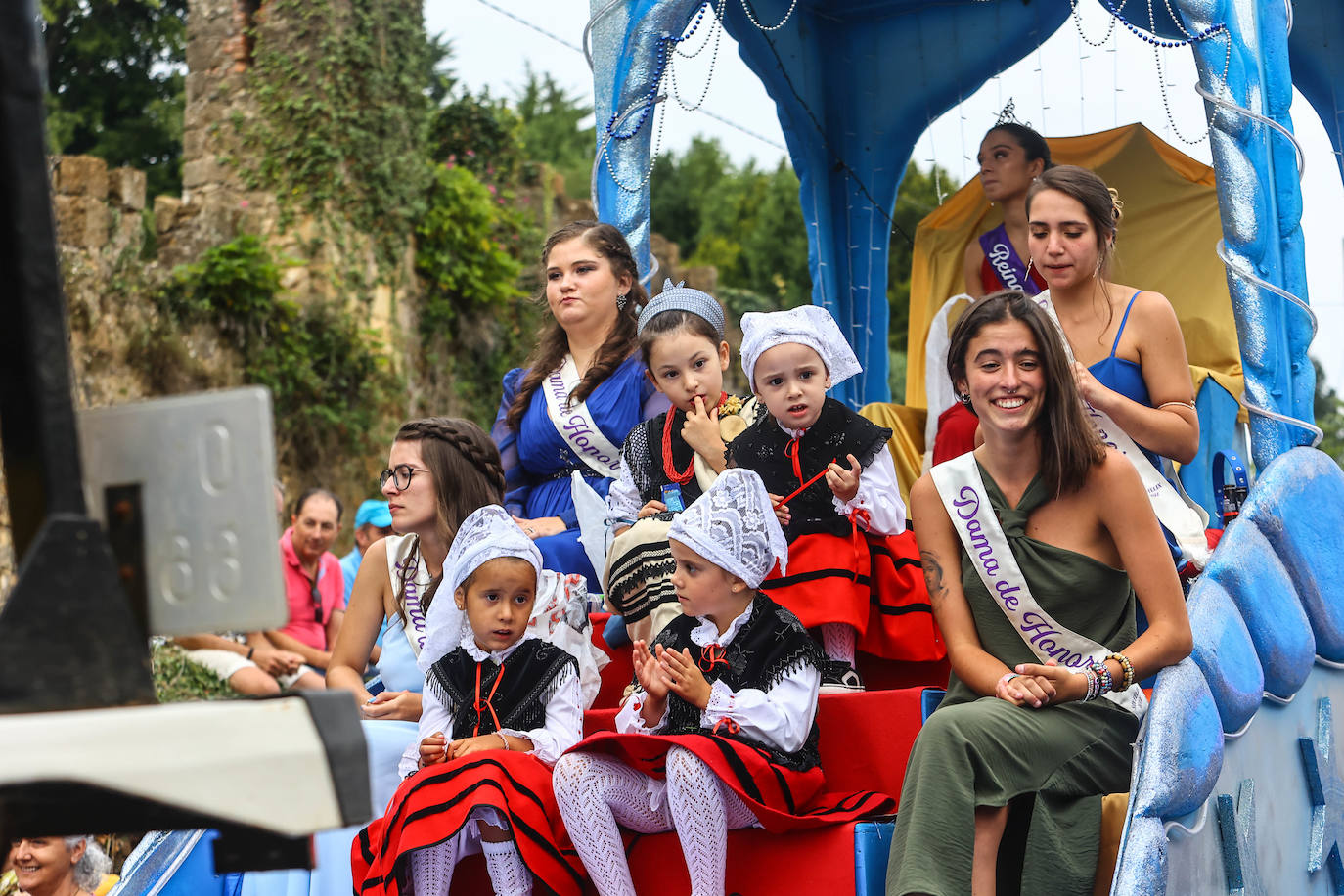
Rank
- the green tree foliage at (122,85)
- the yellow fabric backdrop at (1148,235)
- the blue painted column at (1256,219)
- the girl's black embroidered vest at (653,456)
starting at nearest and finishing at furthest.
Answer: the girl's black embroidered vest at (653,456), the blue painted column at (1256,219), the yellow fabric backdrop at (1148,235), the green tree foliage at (122,85)


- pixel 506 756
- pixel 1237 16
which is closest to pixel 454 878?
pixel 506 756

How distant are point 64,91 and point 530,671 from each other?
17176 mm

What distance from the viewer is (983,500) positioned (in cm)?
318

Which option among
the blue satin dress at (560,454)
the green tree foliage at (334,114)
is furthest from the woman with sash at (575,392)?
the green tree foliage at (334,114)

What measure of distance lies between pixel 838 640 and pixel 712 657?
492 mm

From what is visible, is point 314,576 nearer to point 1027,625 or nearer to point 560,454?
point 560,454

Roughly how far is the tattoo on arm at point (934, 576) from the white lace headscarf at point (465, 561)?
1.02 meters

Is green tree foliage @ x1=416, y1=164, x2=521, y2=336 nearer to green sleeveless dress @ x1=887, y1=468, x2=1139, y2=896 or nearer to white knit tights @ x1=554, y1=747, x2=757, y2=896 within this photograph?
white knit tights @ x1=554, y1=747, x2=757, y2=896

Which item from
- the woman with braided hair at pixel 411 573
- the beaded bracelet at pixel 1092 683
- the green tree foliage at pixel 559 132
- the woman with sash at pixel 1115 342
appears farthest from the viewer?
the green tree foliage at pixel 559 132

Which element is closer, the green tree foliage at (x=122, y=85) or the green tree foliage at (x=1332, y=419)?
the green tree foliage at (x=1332, y=419)

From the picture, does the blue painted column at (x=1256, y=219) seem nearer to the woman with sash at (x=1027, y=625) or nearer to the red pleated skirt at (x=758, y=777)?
the woman with sash at (x=1027, y=625)

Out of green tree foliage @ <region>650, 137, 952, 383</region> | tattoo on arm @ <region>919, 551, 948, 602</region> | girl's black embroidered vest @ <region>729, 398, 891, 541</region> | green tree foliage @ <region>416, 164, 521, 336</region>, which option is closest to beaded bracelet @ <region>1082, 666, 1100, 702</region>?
tattoo on arm @ <region>919, 551, 948, 602</region>

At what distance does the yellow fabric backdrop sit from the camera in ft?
17.9

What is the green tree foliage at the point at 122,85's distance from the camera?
1759 centimetres
